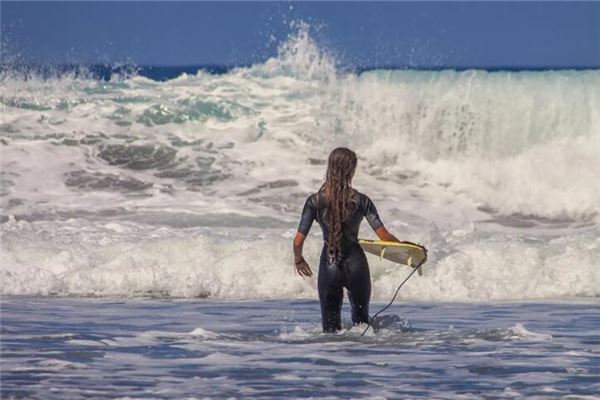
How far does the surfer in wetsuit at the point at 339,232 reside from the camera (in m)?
11.0

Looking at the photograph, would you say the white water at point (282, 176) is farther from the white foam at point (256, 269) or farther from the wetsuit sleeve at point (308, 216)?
the wetsuit sleeve at point (308, 216)

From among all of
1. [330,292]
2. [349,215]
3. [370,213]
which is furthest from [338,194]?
[330,292]

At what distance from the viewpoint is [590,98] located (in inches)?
1006

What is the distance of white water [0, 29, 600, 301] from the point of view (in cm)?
1605

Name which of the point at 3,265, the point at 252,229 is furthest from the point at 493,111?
the point at 3,265

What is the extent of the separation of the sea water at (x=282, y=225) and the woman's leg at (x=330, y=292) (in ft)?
0.57

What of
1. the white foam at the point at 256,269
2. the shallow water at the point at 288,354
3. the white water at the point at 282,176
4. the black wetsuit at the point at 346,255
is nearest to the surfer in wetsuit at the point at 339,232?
the black wetsuit at the point at 346,255

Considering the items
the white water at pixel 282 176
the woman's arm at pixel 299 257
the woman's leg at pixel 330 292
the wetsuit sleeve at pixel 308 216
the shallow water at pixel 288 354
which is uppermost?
the white water at pixel 282 176

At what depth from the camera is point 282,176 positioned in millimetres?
23734

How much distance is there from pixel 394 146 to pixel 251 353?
14395 mm

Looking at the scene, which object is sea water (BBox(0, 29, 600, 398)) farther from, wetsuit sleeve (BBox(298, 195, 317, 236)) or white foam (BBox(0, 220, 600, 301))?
wetsuit sleeve (BBox(298, 195, 317, 236))

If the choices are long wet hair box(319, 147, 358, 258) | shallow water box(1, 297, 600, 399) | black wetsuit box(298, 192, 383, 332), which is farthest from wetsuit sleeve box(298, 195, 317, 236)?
shallow water box(1, 297, 600, 399)

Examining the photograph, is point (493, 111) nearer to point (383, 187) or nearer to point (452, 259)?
point (383, 187)

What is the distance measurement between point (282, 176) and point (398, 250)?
1244 centimetres
